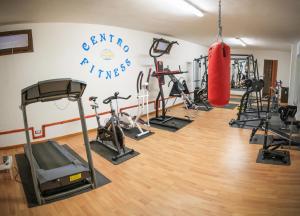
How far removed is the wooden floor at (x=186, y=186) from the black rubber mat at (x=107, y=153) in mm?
116

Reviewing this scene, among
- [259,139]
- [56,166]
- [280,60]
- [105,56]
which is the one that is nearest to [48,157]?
[56,166]

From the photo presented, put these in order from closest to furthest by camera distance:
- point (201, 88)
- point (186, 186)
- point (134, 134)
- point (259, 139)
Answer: point (186, 186)
point (259, 139)
point (134, 134)
point (201, 88)

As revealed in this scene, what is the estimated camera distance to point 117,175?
11.5ft

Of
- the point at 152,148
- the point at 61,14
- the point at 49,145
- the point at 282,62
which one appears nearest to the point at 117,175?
the point at 152,148

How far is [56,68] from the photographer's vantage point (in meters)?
4.96

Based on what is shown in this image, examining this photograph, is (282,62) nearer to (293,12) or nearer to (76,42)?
(293,12)

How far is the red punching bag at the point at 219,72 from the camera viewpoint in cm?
222

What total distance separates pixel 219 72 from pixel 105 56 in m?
4.08

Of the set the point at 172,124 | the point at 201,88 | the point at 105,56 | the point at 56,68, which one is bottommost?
the point at 172,124

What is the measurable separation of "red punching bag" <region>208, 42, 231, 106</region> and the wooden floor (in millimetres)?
1404

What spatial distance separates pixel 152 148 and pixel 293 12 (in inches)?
135

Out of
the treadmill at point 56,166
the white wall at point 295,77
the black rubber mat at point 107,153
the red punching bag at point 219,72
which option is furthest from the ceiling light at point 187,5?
the white wall at point 295,77

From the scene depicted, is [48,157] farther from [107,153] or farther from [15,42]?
[15,42]

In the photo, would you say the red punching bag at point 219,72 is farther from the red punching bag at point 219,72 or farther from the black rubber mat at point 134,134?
the black rubber mat at point 134,134
